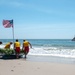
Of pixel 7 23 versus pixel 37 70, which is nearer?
pixel 37 70

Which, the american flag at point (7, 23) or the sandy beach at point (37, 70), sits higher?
the american flag at point (7, 23)

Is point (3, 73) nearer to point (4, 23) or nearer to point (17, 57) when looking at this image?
point (17, 57)

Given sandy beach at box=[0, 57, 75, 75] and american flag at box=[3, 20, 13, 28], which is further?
american flag at box=[3, 20, 13, 28]

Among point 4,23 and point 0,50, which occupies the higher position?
point 4,23

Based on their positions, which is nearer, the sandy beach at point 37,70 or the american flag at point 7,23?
the sandy beach at point 37,70

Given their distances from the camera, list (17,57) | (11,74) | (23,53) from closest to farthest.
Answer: (11,74) < (17,57) < (23,53)

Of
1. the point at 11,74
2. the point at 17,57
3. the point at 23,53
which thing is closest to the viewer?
the point at 11,74

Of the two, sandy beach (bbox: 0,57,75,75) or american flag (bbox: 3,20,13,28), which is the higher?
american flag (bbox: 3,20,13,28)

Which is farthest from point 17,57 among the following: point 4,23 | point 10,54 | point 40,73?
point 40,73

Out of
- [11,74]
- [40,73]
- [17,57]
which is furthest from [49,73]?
[17,57]

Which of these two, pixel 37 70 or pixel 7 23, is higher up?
pixel 7 23

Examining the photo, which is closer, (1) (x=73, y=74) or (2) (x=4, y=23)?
(1) (x=73, y=74)

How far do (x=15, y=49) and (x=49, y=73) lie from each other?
735cm

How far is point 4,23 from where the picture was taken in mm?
17797
